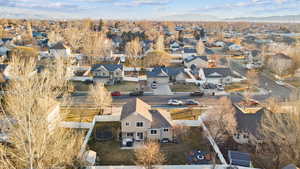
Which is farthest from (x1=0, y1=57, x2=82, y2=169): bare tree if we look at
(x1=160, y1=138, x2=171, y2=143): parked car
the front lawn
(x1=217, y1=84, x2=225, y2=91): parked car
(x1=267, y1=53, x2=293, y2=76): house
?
(x1=267, y1=53, x2=293, y2=76): house

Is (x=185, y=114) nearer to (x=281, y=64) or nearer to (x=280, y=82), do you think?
(x=280, y=82)

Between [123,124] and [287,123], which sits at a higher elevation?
[287,123]

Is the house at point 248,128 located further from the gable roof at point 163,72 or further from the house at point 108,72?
the house at point 108,72

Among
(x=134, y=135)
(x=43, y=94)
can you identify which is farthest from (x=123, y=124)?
(x=43, y=94)

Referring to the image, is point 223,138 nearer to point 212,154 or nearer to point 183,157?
point 212,154

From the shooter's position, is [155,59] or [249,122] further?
[155,59]

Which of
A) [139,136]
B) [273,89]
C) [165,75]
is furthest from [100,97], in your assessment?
[273,89]

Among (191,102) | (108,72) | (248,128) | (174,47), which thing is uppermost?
(174,47)
